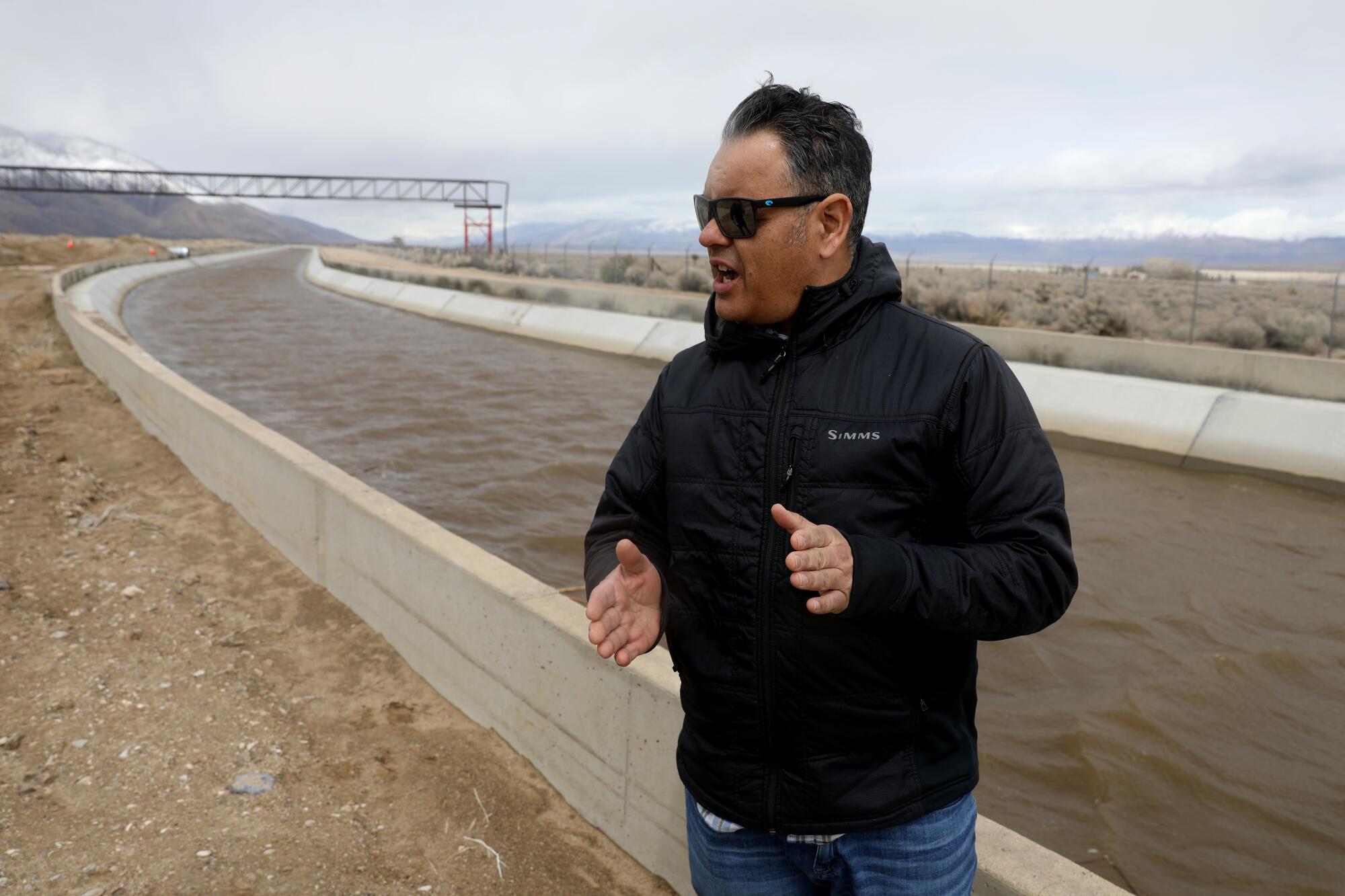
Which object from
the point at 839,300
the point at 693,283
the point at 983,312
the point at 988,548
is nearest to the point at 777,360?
the point at 839,300

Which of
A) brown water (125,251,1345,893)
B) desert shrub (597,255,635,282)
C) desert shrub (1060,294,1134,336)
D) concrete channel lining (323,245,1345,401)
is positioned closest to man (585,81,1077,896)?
brown water (125,251,1345,893)

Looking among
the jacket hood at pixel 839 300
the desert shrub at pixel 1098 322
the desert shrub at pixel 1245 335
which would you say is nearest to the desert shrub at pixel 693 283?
the desert shrub at pixel 1098 322

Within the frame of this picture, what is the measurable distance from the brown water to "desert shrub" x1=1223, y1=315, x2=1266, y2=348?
7.64m

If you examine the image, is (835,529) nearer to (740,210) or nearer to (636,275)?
(740,210)

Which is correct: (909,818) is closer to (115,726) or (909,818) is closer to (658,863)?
(658,863)

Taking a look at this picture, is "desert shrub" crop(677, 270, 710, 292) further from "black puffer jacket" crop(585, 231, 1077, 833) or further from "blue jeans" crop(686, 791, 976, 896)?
"blue jeans" crop(686, 791, 976, 896)

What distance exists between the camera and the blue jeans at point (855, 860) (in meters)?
1.87

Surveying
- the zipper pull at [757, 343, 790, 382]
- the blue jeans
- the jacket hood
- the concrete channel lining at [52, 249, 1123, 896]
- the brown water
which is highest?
the jacket hood

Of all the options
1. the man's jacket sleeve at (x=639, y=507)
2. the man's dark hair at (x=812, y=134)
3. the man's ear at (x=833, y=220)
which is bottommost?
the man's jacket sleeve at (x=639, y=507)

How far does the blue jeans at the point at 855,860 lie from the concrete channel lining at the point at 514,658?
0.82m

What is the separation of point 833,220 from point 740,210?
0.18 m

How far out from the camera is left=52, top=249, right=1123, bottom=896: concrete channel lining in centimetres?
342

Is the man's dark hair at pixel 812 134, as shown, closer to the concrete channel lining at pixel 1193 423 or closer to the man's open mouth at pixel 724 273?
the man's open mouth at pixel 724 273

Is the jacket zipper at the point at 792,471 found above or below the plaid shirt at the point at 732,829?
above
